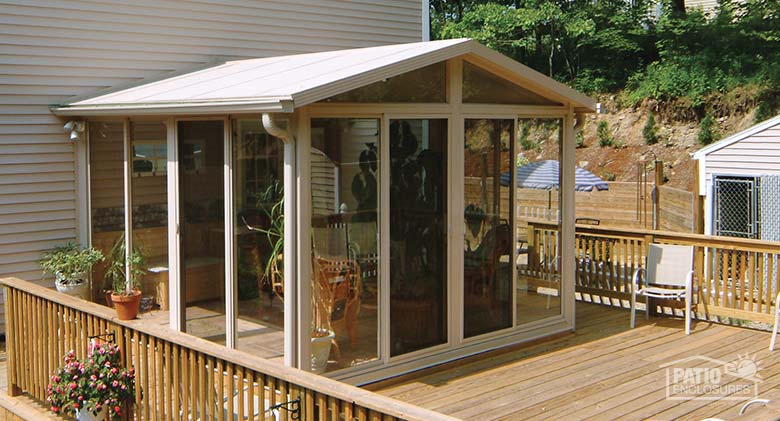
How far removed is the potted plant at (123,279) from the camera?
7.19m

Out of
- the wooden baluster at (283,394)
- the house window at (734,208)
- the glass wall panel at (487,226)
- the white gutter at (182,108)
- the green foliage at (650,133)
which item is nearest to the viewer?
the wooden baluster at (283,394)

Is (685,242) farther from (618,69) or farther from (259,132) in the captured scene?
(618,69)

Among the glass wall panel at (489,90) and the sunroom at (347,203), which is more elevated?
the glass wall panel at (489,90)

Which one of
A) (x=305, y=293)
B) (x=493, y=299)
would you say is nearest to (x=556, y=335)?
(x=493, y=299)

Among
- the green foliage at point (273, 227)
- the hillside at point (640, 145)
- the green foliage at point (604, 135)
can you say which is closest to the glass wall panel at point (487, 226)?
the green foliage at point (273, 227)

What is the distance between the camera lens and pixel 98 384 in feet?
15.3

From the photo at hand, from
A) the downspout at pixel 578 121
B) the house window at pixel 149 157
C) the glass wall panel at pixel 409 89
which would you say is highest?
the glass wall panel at pixel 409 89

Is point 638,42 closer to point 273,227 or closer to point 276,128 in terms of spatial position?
point 273,227

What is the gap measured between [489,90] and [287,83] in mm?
1863

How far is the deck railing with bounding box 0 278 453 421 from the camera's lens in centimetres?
359

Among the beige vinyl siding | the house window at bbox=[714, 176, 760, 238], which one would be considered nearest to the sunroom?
the beige vinyl siding

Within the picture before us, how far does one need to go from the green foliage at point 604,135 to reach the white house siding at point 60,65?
14.9 metres

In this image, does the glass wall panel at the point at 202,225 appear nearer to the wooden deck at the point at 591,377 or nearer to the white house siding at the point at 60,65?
the wooden deck at the point at 591,377

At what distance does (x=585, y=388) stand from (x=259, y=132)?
10.2 ft
